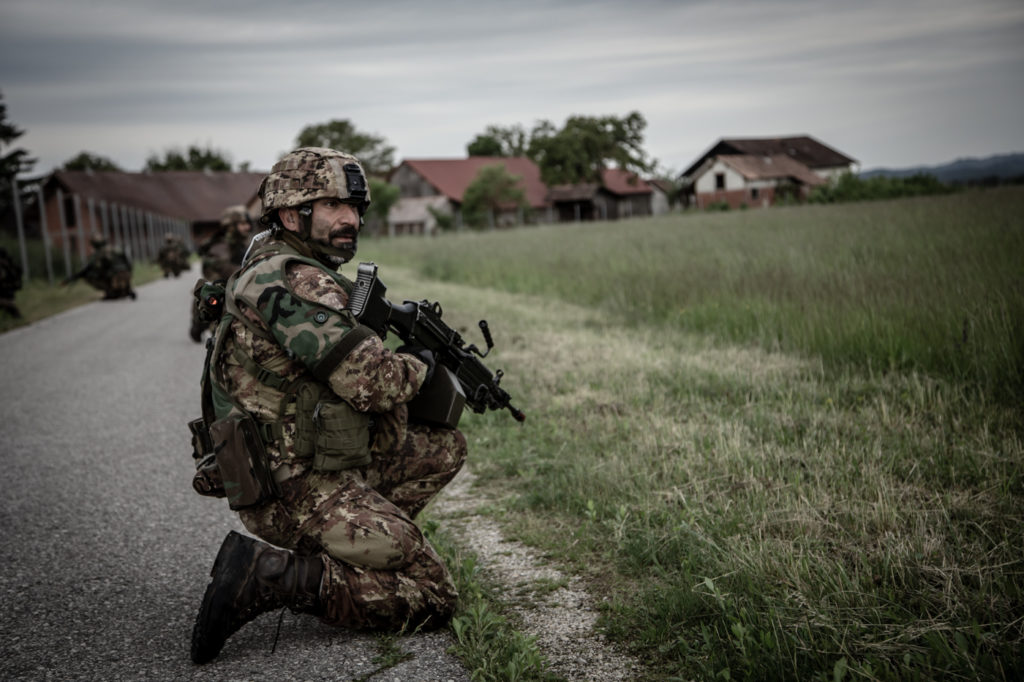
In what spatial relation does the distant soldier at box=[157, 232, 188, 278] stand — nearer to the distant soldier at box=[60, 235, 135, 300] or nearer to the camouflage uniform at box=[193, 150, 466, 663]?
the distant soldier at box=[60, 235, 135, 300]

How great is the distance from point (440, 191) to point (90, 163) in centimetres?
4237

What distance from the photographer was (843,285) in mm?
8023

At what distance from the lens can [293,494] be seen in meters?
2.89

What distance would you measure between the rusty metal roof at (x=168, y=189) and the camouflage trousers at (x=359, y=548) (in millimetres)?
56211

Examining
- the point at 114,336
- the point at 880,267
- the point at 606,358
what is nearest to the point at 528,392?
the point at 606,358

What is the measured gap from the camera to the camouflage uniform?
2.74 meters

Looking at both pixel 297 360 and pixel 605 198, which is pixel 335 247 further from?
pixel 605 198

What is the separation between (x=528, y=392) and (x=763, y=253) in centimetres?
650

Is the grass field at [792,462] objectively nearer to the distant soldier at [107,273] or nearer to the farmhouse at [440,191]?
the distant soldier at [107,273]

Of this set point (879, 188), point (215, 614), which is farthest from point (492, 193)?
point (215, 614)

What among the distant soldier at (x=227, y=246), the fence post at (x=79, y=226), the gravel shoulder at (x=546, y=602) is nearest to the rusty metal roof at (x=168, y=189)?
the fence post at (x=79, y=226)

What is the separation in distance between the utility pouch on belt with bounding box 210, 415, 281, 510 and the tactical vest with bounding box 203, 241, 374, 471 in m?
0.07

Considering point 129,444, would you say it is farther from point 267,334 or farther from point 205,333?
point 205,333

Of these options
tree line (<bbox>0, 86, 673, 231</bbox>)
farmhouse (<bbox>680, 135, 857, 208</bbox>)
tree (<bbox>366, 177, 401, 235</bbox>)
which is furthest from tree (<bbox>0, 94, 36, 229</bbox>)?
farmhouse (<bbox>680, 135, 857, 208</bbox>)
